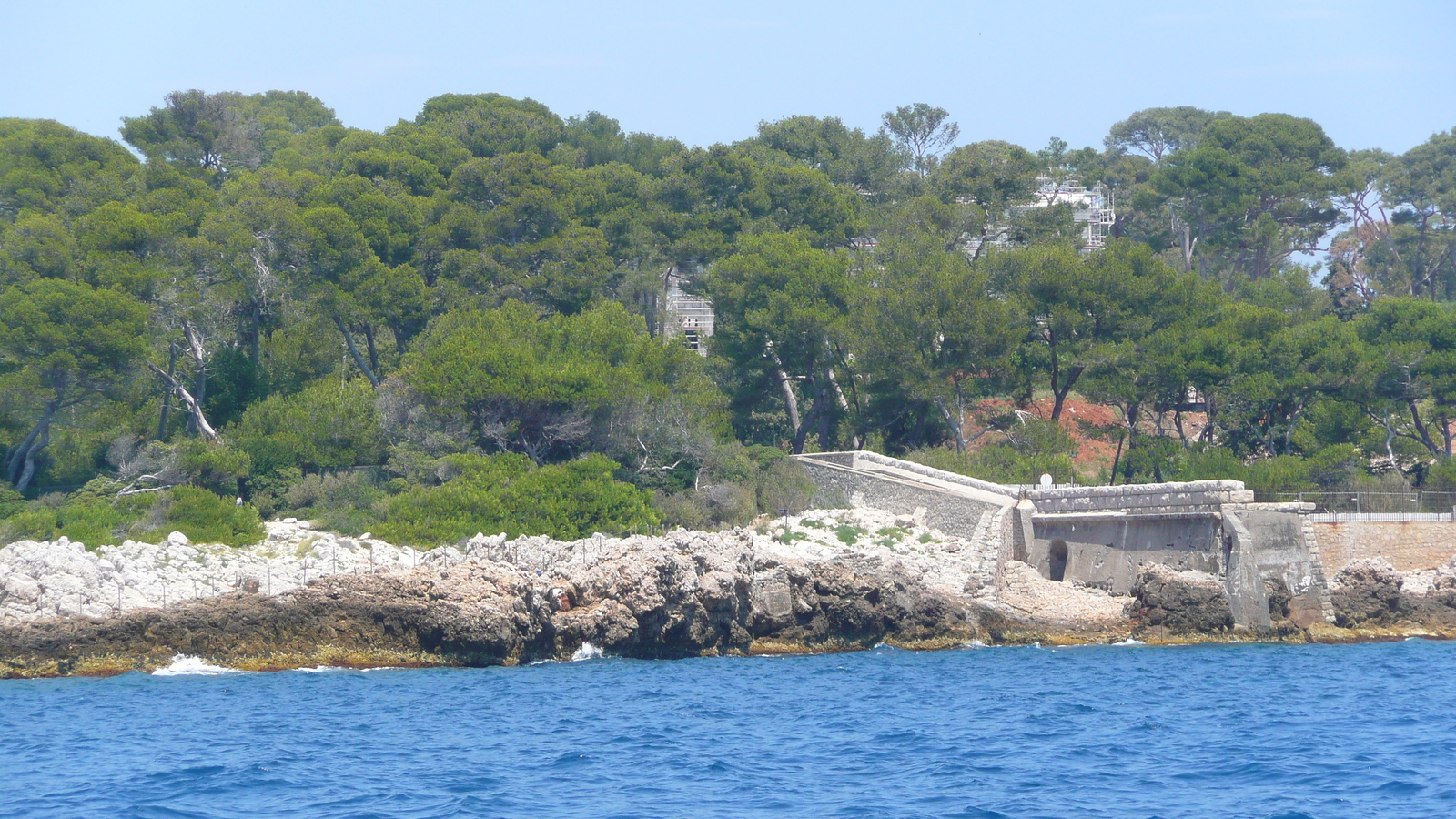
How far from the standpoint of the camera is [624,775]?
16406mm

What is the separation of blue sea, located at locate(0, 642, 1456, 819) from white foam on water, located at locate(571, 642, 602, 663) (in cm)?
34

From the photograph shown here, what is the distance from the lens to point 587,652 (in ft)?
82.8

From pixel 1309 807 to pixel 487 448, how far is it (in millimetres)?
21716

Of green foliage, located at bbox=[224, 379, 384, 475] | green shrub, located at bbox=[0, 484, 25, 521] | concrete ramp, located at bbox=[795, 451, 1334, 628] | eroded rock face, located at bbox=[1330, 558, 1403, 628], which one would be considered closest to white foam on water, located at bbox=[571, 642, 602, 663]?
concrete ramp, located at bbox=[795, 451, 1334, 628]

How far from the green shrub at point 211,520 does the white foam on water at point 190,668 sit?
5052 mm

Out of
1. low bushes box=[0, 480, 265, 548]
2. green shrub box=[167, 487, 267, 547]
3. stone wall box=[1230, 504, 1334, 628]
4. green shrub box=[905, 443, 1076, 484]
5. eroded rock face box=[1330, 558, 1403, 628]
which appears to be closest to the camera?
stone wall box=[1230, 504, 1334, 628]

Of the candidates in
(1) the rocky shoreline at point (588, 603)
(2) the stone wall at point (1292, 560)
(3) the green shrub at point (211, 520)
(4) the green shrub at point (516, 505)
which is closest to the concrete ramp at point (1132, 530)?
(2) the stone wall at point (1292, 560)

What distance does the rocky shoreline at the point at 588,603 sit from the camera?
78.4 feet

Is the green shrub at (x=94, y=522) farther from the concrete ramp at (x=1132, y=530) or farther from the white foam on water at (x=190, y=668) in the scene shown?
the concrete ramp at (x=1132, y=530)

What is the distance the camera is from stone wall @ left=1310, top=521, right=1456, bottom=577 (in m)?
28.8

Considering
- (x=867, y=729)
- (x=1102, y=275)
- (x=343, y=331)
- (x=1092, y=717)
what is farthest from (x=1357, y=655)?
(x=343, y=331)

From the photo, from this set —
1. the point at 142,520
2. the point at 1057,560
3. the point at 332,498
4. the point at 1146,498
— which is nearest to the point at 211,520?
the point at 142,520

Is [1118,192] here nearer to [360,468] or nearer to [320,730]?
[360,468]

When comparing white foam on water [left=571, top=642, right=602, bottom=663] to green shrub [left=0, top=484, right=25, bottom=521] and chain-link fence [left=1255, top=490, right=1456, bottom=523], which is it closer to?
green shrub [left=0, top=484, right=25, bottom=521]
